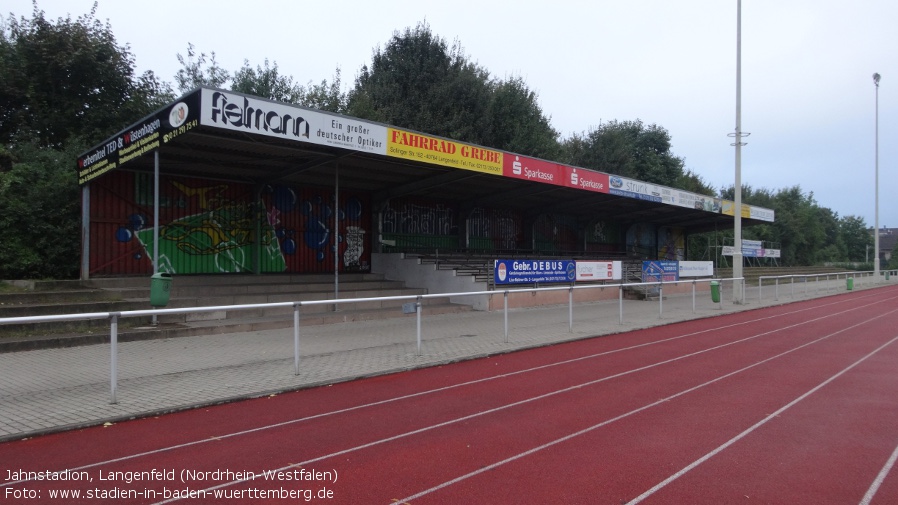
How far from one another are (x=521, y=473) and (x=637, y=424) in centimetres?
213

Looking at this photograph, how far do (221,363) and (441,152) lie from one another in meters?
9.55

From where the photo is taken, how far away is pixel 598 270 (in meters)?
24.4

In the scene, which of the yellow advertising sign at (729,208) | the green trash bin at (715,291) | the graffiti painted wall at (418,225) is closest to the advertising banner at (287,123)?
the graffiti painted wall at (418,225)

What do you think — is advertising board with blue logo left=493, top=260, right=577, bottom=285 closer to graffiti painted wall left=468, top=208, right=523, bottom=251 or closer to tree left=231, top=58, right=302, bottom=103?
graffiti painted wall left=468, top=208, right=523, bottom=251

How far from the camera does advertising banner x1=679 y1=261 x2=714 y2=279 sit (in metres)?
28.9

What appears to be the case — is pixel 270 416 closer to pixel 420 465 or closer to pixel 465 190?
pixel 420 465

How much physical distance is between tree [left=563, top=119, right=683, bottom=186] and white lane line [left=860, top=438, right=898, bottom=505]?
4020cm

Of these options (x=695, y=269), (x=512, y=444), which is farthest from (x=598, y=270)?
(x=512, y=444)

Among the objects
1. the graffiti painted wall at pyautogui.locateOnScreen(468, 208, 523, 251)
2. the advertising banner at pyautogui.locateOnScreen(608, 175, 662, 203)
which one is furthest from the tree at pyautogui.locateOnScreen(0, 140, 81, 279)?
the advertising banner at pyautogui.locateOnScreen(608, 175, 662, 203)

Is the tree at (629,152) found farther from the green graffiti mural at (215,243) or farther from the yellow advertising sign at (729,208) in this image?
the green graffiti mural at (215,243)

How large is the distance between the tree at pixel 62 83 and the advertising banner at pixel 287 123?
1073cm

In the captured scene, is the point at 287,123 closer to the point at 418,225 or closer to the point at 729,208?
the point at 418,225

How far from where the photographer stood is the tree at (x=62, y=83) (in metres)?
19.9

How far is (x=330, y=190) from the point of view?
70.3ft
